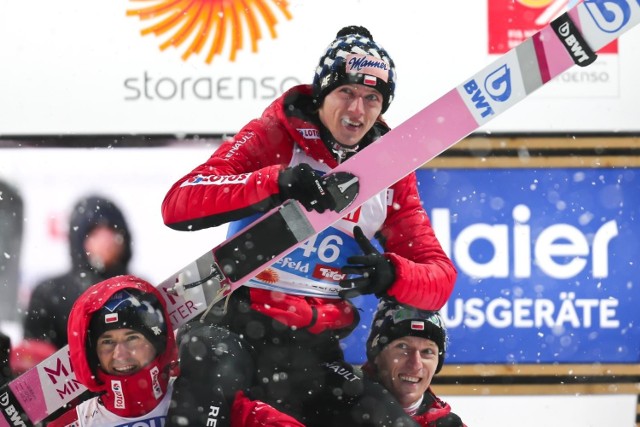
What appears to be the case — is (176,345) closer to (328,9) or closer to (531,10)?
(328,9)

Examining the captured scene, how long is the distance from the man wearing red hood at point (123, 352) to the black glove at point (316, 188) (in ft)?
1.71

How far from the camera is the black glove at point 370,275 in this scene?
2.54m

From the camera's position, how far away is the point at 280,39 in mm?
3809

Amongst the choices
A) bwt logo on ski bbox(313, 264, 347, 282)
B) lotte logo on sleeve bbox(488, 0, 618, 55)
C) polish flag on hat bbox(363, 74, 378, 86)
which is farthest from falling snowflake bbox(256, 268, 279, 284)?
lotte logo on sleeve bbox(488, 0, 618, 55)

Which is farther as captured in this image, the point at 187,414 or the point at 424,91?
the point at 424,91

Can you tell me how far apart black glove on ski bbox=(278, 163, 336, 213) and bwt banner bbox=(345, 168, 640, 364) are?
1492mm

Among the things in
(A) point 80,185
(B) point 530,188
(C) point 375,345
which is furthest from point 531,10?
(A) point 80,185

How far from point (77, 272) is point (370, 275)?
173 centimetres

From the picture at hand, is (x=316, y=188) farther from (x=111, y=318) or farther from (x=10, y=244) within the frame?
(x=10, y=244)

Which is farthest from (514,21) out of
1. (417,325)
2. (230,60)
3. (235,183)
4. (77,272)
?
(77,272)

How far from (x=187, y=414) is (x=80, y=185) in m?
1.72

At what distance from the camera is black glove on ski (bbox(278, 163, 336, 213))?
95.0 inches

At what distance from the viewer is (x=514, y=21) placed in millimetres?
3861

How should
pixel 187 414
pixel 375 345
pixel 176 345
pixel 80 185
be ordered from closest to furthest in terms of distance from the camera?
1. pixel 187 414
2. pixel 176 345
3. pixel 375 345
4. pixel 80 185
